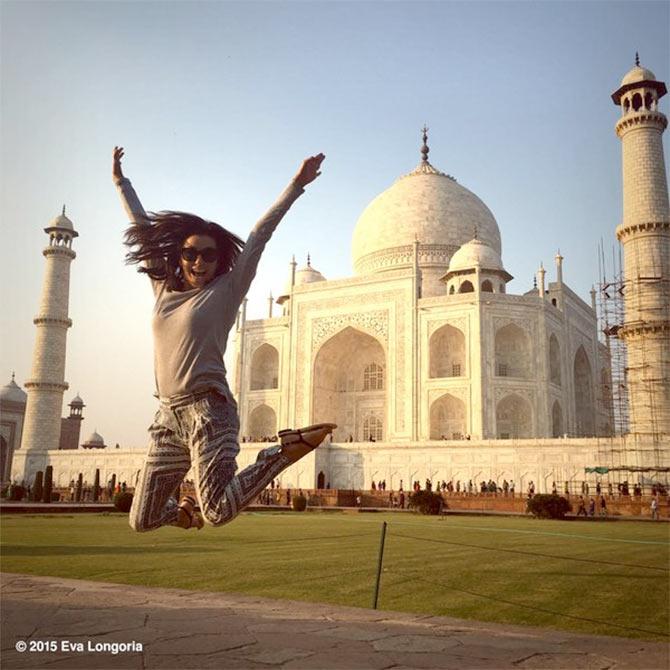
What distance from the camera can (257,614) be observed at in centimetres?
381

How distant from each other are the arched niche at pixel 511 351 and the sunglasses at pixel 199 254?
24355 mm

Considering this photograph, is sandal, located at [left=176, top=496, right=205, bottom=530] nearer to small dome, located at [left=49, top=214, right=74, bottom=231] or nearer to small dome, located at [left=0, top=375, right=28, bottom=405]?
small dome, located at [left=49, top=214, right=74, bottom=231]

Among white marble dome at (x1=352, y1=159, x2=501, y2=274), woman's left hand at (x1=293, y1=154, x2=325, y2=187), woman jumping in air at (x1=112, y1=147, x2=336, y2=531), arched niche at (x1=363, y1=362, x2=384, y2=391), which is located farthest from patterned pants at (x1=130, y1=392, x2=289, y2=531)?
white marble dome at (x1=352, y1=159, x2=501, y2=274)

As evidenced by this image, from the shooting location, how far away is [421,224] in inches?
1266

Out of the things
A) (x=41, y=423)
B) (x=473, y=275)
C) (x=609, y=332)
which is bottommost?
(x=41, y=423)

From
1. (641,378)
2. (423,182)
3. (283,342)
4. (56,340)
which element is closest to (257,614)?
(641,378)

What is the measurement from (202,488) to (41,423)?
99.1ft

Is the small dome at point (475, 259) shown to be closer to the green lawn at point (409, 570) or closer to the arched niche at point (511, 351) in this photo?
the arched niche at point (511, 351)

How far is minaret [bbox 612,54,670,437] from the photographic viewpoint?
65.7ft

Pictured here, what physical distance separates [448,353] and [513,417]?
351 centimetres

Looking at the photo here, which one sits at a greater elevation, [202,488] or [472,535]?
[202,488]

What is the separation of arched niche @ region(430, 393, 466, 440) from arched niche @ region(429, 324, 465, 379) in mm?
1120

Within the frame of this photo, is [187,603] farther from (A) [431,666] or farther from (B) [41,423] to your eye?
(B) [41,423]

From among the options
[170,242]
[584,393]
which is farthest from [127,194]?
[584,393]
